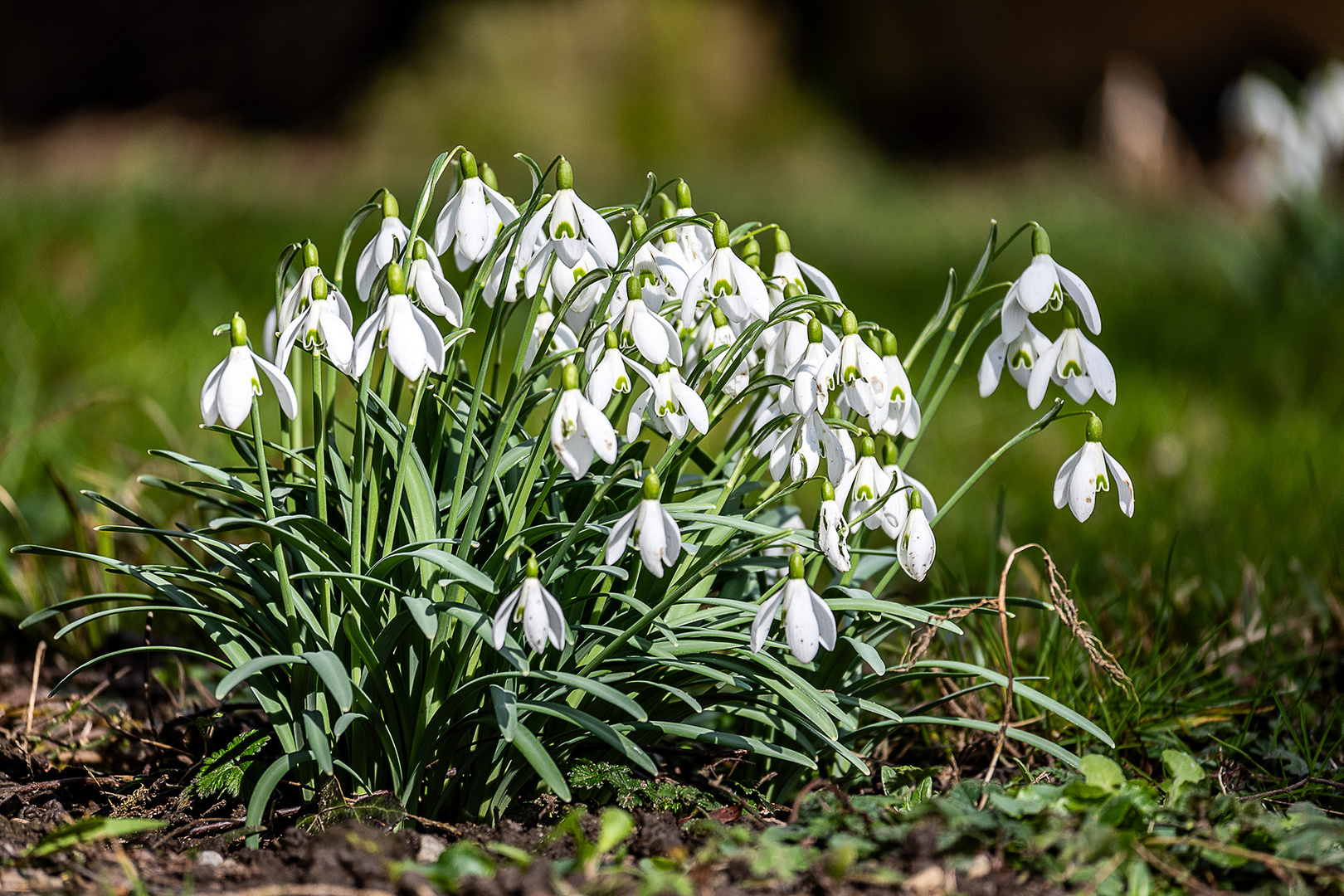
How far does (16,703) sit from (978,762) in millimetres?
1690

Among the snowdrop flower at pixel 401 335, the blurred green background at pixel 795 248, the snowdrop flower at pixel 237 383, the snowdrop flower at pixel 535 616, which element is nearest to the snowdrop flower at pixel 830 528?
the snowdrop flower at pixel 535 616

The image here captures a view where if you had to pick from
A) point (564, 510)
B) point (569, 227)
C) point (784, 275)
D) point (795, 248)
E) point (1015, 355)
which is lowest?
point (795, 248)

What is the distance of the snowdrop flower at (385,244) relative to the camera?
1.50 metres

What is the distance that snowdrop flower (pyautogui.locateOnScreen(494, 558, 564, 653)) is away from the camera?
4.27 feet

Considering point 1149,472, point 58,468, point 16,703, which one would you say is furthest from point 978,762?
point 58,468

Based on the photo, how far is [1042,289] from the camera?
4.90ft

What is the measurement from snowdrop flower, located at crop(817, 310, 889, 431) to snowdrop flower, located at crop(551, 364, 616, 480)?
0.28m

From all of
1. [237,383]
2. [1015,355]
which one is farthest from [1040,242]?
[237,383]

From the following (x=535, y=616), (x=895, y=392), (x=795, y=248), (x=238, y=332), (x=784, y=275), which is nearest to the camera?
(x=535, y=616)

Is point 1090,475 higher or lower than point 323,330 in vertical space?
lower

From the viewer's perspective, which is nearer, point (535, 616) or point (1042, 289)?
point (535, 616)

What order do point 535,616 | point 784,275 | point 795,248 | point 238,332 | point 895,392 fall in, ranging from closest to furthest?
point 535,616
point 238,332
point 895,392
point 784,275
point 795,248

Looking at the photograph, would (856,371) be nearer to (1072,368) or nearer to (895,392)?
(895,392)

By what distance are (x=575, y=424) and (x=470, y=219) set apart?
0.31m
